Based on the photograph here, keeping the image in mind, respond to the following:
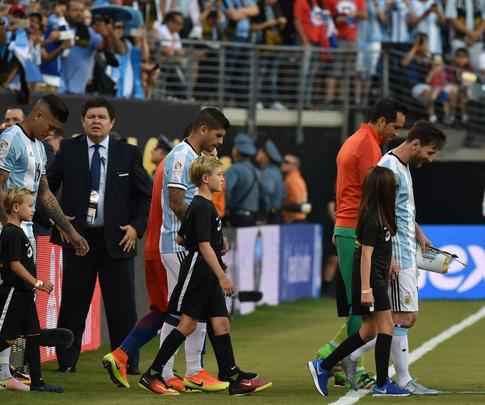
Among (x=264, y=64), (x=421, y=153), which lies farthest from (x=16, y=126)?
(x=264, y=64)

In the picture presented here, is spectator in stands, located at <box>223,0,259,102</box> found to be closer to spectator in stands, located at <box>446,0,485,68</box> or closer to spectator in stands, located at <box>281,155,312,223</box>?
spectator in stands, located at <box>281,155,312,223</box>

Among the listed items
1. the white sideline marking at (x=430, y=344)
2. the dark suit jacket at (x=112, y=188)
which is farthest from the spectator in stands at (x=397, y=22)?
the dark suit jacket at (x=112, y=188)

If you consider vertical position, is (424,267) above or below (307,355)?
above

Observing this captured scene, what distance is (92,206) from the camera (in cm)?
1221

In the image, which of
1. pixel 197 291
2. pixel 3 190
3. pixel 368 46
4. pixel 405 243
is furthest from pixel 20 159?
pixel 368 46

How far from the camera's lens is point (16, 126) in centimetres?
A: 1134

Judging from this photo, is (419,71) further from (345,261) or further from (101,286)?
(345,261)

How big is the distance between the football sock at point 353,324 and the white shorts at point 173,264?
4.21 feet

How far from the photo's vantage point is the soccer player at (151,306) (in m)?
11.2

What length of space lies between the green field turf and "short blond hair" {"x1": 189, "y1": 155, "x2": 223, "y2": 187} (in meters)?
1.44

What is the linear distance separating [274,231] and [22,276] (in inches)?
433

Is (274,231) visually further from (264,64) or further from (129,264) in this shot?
(129,264)

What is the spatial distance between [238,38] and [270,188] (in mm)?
3756

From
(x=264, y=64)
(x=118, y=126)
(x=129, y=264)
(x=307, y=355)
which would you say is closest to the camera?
(x=129, y=264)
